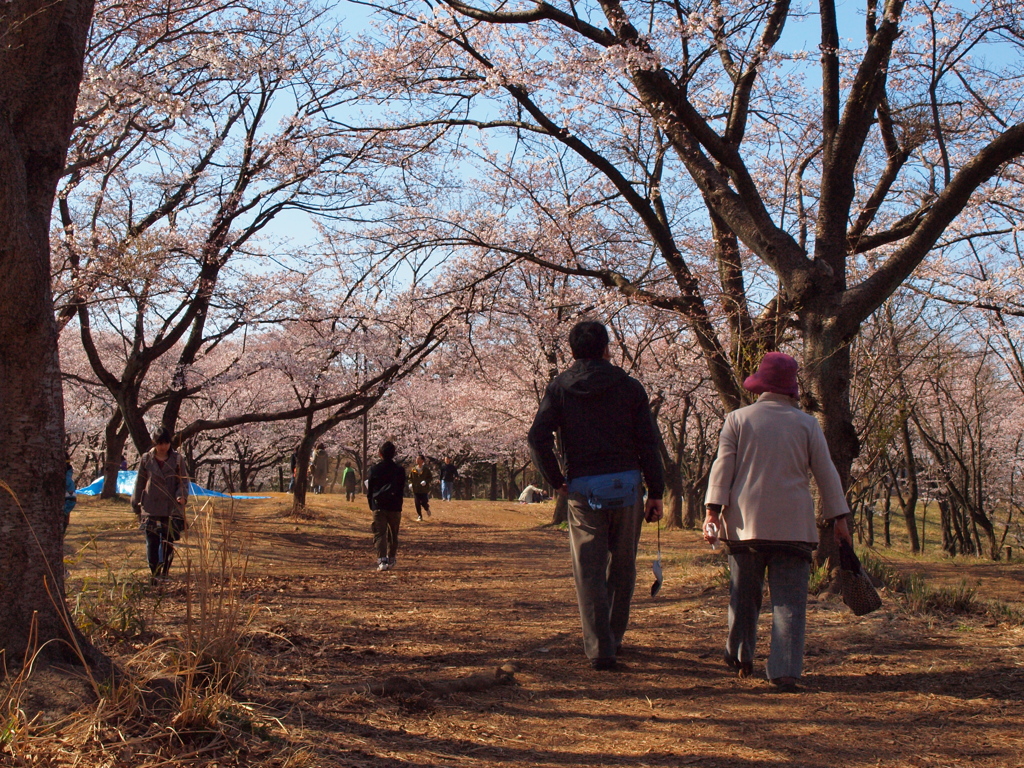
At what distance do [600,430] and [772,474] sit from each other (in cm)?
87

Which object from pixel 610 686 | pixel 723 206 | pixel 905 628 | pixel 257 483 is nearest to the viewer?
pixel 610 686

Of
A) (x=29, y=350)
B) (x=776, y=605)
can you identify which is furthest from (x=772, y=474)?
(x=29, y=350)

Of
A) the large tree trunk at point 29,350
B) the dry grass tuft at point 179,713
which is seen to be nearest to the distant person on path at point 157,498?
the dry grass tuft at point 179,713

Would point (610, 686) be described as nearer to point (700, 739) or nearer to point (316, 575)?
point (700, 739)

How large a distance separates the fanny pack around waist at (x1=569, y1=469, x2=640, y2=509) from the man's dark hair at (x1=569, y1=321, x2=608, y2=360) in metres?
0.65

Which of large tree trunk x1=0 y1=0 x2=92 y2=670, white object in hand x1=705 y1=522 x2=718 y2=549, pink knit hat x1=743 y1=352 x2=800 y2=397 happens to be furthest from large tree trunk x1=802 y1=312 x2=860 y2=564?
large tree trunk x1=0 y1=0 x2=92 y2=670

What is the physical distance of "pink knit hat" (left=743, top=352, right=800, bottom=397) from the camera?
4.04 metres

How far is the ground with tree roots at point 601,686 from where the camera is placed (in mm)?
3023

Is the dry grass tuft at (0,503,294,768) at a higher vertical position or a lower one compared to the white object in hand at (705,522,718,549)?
lower

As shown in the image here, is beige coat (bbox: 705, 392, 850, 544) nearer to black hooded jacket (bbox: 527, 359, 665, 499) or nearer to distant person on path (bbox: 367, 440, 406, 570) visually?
black hooded jacket (bbox: 527, 359, 665, 499)

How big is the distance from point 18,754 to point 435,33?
7682mm

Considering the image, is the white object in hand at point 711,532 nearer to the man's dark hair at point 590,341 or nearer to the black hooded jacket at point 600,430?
the black hooded jacket at point 600,430

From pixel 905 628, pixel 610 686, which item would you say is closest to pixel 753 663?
pixel 610 686

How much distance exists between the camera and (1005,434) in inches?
1163
